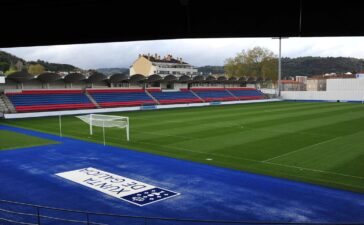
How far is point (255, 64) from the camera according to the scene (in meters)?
112

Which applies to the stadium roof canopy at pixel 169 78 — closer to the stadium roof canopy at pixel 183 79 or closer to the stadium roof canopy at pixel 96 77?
the stadium roof canopy at pixel 183 79

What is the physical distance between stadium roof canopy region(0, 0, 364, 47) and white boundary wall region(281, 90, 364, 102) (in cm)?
7817

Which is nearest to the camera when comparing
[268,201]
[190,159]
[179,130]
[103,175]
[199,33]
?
[199,33]

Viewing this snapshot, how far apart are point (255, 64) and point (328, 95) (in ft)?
117

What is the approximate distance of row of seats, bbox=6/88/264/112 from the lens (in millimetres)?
46156

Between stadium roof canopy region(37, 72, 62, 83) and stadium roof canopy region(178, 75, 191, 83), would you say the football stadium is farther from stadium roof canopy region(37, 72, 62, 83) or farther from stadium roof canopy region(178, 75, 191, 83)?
stadium roof canopy region(178, 75, 191, 83)

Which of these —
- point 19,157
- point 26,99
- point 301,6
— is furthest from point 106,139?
point 26,99

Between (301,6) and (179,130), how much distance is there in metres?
23.5

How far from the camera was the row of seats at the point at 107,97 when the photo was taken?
46.2 m

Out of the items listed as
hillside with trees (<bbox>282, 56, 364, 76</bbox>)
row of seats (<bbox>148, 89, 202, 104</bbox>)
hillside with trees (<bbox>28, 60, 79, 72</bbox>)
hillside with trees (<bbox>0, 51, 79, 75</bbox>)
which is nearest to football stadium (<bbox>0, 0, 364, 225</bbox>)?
row of seats (<bbox>148, 89, 202, 104</bbox>)

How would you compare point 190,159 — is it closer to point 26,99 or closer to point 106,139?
point 106,139

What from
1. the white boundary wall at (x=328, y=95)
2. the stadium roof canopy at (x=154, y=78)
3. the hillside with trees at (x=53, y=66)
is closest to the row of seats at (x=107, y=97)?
the stadium roof canopy at (x=154, y=78)

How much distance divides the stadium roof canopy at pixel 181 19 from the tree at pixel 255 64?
105 m

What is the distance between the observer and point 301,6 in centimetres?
659
